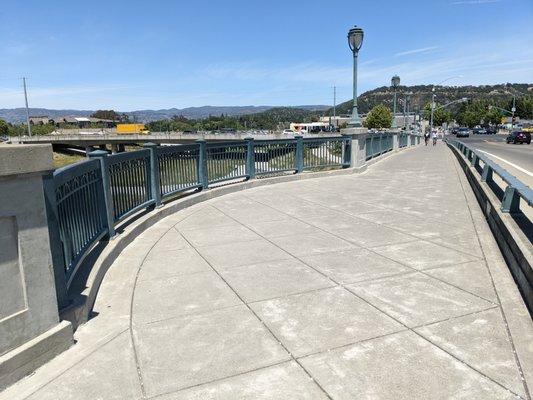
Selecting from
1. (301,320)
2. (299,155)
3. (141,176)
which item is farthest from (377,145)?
(301,320)

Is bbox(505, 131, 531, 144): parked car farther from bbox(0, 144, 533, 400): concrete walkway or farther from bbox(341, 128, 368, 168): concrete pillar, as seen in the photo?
bbox(0, 144, 533, 400): concrete walkway

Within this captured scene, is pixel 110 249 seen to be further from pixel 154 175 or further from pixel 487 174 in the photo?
pixel 487 174

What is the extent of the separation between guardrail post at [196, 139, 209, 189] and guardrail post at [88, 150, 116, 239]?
155 inches

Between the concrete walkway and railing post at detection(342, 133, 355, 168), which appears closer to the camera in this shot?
the concrete walkway

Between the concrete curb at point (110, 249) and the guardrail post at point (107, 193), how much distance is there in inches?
6.7

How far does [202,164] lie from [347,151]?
6.83 metres

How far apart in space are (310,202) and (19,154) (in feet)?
22.5

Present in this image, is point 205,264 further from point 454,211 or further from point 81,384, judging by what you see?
point 454,211

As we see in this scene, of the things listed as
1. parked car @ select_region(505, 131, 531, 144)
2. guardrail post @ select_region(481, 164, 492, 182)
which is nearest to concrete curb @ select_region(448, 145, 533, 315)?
guardrail post @ select_region(481, 164, 492, 182)

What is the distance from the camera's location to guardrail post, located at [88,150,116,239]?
210 inches

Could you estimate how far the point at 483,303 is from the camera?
3.94 m

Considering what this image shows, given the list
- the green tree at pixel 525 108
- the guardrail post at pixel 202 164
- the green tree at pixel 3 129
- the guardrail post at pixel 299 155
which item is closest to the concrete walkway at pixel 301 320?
the guardrail post at pixel 202 164

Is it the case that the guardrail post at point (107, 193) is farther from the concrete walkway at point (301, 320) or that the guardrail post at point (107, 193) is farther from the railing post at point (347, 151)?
the railing post at point (347, 151)

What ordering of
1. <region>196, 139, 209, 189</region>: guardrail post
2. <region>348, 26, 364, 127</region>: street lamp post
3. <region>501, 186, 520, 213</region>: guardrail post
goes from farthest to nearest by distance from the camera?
<region>348, 26, 364, 127</region>: street lamp post, <region>196, 139, 209, 189</region>: guardrail post, <region>501, 186, 520, 213</region>: guardrail post
